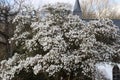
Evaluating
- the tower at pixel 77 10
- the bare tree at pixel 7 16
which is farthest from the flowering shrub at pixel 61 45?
the tower at pixel 77 10

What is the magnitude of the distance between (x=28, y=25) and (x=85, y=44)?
366cm

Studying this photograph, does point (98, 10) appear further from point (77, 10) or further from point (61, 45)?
point (61, 45)

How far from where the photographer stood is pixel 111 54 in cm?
1614

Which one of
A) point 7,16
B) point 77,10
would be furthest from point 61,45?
point 77,10

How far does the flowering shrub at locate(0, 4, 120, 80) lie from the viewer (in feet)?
49.4

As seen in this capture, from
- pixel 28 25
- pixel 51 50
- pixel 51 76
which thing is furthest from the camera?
pixel 28 25

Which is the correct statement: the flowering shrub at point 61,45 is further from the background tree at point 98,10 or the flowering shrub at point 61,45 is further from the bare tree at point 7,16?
the background tree at point 98,10

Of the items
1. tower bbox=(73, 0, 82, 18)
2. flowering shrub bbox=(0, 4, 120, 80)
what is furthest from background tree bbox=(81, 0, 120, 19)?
flowering shrub bbox=(0, 4, 120, 80)

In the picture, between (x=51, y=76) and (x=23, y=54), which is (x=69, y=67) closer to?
(x=51, y=76)

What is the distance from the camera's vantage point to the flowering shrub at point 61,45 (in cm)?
1505

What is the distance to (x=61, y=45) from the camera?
592 inches

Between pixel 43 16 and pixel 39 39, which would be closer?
pixel 39 39

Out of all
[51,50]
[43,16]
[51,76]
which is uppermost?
[43,16]

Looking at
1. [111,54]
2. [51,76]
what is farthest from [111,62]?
[51,76]
